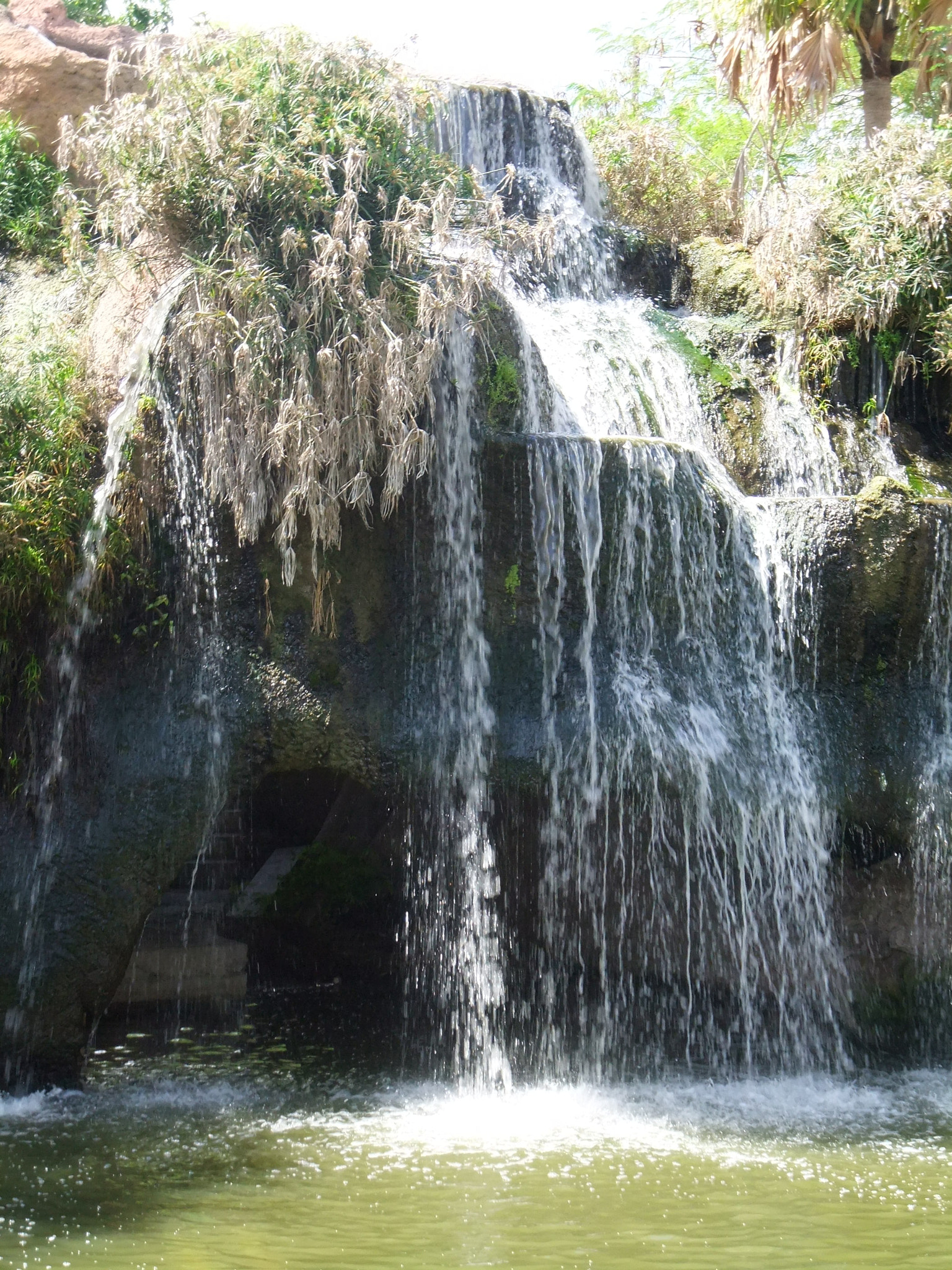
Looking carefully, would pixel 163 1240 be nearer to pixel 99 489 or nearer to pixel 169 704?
pixel 169 704

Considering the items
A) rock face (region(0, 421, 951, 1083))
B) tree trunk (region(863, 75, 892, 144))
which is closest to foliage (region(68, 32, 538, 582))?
rock face (region(0, 421, 951, 1083))

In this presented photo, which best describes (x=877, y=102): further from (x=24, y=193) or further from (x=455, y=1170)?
(x=455, y=1170)

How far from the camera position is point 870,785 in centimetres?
800

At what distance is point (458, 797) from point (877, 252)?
602 cm

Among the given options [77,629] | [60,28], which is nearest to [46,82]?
[60,28]

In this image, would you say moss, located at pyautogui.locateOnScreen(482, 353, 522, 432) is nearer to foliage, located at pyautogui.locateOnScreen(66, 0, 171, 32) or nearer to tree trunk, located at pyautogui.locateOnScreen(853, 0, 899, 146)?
tree trunk, located at pyautogui.locateOnScreen(853, 0, 899, 146)

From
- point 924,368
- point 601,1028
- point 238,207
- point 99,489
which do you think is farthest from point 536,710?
point 924,368

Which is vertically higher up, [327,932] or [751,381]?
[751,381]

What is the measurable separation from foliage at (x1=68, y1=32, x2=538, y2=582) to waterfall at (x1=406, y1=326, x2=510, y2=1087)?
337 mm

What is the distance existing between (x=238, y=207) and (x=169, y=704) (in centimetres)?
326

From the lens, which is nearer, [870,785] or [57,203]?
[870,785]

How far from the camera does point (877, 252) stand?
1015cm

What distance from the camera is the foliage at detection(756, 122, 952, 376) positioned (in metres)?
9.98

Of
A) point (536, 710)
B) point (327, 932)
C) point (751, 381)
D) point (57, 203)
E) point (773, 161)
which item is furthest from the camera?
point (773, 161)
